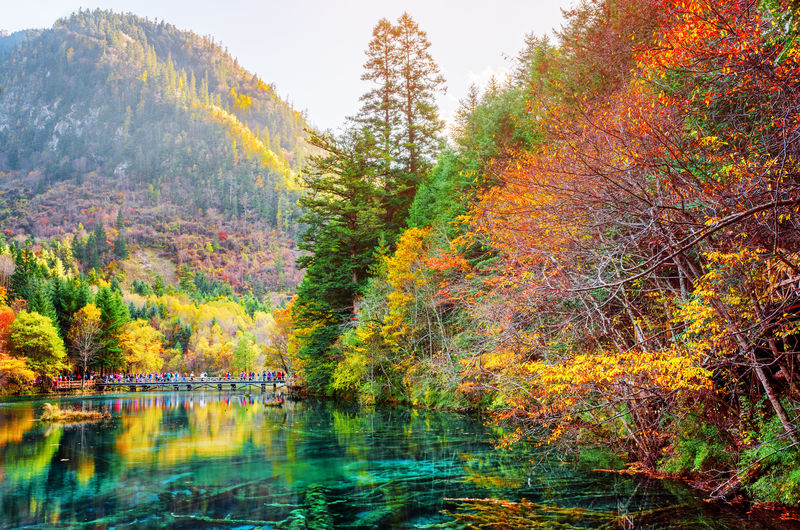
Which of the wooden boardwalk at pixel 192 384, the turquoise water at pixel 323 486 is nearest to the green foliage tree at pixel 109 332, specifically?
the wooden boardwalk at pixel 192 384

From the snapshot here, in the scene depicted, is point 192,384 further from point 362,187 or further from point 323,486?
point 323,486

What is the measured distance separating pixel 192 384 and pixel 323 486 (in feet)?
189

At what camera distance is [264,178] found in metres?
195

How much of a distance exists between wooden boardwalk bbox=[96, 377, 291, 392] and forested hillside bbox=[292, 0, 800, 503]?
3817 centimetres

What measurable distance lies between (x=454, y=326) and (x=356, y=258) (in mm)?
12682

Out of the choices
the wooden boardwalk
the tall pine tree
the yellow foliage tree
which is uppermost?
the tall pine tree

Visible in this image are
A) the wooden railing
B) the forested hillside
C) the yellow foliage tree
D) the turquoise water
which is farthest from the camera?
the yellow foliage tree

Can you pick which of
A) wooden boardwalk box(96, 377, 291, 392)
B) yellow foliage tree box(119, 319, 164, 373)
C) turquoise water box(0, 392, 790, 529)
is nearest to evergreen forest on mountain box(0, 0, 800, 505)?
yellow foliage tree box(119, 319, 164, 373)

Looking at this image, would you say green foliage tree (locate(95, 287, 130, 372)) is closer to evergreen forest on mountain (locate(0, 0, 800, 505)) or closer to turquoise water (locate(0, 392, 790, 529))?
evergreen forest on mountain (locate(0, 0, 800, 505))

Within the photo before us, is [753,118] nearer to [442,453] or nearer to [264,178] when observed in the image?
[442,453]

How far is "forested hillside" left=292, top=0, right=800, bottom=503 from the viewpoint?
282 inches

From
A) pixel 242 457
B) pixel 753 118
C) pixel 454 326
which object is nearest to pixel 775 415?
pixel 753 118

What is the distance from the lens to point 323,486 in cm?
1044

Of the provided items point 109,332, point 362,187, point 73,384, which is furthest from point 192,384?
point 362,187
